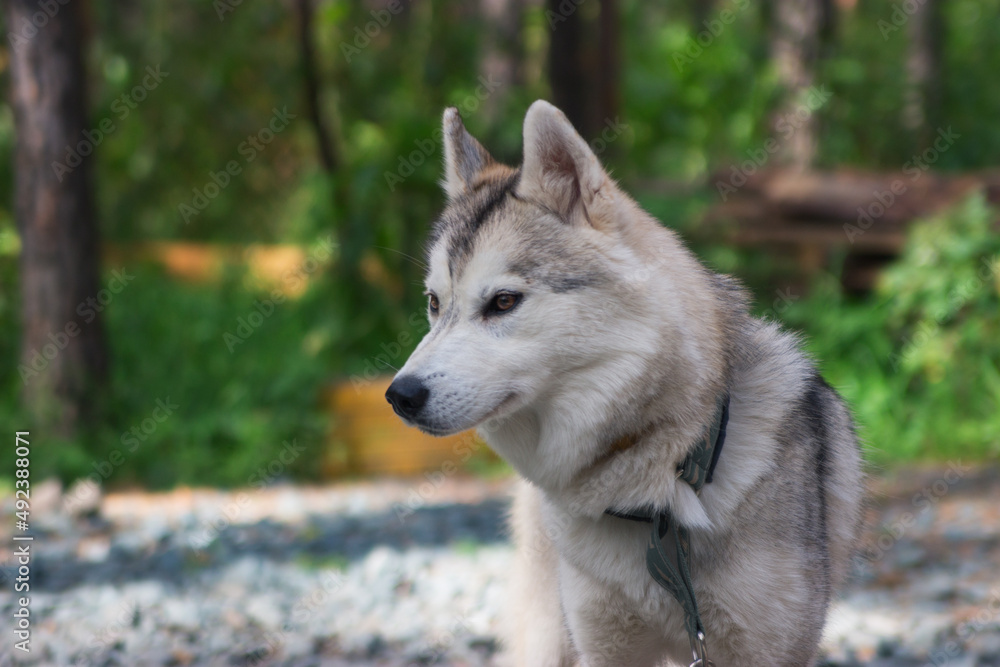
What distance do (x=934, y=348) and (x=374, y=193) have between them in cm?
508

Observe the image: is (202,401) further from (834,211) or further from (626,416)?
(834,211)

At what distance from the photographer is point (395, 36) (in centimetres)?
1148

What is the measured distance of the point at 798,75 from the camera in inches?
386

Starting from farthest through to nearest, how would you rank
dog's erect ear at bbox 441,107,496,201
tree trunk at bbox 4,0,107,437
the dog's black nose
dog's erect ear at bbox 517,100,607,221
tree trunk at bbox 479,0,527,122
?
tree trunk at bbox 479,0,527,122, tree trunk at bbox 4,0,107,437, dog's erect ear at bbox 441,107,496,201, dog's erect ear at bbox 517,100,607,221, the dog's black nose

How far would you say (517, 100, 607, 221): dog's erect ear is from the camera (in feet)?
7.59

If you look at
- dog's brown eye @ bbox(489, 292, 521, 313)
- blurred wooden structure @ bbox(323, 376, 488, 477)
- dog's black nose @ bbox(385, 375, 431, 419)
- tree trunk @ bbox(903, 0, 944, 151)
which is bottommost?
blurred wooden structure @ bbox(323, 376, 488, 477)

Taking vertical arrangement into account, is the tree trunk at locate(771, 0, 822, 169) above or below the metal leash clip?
below

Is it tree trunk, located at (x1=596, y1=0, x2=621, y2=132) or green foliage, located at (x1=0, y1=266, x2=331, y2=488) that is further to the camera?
tree trunk, located at (x1=596, y1=0, x2=621, y2=132)

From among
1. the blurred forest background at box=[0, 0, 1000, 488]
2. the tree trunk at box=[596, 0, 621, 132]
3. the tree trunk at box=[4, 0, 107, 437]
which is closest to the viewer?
the tree trunk at box=[4, 0, 107, 437]

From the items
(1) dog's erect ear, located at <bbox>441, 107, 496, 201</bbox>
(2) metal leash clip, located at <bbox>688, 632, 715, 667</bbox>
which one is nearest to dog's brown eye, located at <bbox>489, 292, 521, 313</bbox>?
(1) dog's erect ear, located at <bbox>441, 107, 496, 201</bbox>

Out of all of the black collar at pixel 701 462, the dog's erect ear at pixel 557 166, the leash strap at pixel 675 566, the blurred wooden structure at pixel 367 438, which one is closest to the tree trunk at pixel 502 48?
the blurred wooden structure at pixel 367 438

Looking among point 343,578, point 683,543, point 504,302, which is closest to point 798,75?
point 343,578

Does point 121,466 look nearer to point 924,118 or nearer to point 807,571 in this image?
point 807,571

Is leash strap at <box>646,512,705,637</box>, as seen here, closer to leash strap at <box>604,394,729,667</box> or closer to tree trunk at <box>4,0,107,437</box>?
leash strap at <box>604,394,729,667</box>
